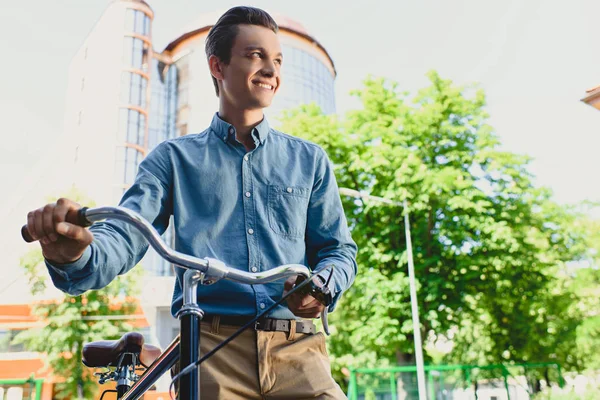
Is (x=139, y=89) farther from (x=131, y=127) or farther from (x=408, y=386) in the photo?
(x=408, y=386)

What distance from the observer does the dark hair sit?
161cm

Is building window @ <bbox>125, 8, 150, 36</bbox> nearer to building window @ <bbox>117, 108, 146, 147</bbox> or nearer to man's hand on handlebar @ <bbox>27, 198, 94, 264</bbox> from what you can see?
building window @ <bbox>117, 108, 146, 147</bbox>

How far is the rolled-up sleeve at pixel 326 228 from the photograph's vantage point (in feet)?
5.18

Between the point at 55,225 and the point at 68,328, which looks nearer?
the point at 55,225

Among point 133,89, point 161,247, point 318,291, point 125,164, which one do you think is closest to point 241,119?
point 318,291

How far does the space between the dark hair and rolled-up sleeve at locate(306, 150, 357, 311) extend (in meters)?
0.37

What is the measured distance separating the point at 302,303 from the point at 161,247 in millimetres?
387

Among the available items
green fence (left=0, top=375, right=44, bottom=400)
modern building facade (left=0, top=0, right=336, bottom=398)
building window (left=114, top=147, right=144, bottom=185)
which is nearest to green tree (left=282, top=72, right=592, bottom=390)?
green fence (left=0, top=375, right=44, bottom=400)

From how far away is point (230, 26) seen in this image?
64.2 inches

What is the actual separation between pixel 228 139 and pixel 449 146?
1286cm

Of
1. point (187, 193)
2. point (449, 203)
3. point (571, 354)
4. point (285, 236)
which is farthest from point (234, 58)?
point (571, 354)

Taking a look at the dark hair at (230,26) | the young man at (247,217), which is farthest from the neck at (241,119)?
the dark hair at (230,26)

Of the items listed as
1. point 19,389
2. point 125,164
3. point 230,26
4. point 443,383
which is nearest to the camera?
point 230,26

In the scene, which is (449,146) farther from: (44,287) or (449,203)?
(44,287)
